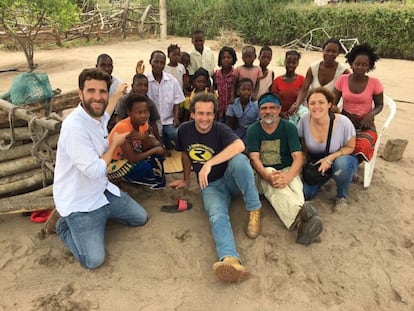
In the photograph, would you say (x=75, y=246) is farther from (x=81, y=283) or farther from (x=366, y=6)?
(x=366, y=6)

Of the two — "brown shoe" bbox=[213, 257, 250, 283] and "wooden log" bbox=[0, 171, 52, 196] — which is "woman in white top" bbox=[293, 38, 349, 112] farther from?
"wooden log" bbox=[0, 171, 52, 196]

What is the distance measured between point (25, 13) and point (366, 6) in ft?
40.7

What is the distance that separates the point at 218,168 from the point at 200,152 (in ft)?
0.69

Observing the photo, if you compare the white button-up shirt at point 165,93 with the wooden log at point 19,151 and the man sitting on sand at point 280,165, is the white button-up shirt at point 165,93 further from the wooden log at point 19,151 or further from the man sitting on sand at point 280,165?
the man sitting on sand at point 280,165

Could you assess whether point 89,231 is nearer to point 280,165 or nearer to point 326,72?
point 280,165

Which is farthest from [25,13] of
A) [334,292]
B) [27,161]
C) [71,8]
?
[334,292]

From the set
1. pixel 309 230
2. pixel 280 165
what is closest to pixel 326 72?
pixel 280 165

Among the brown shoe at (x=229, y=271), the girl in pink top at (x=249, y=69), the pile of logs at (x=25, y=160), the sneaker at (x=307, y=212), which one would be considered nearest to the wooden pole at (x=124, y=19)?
A: the girl in pink top at (x=249, y=69)

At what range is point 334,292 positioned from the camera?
2.48m

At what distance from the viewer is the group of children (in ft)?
11.5

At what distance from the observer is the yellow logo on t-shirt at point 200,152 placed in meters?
3.05

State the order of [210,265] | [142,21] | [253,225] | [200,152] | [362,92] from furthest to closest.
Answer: [142,21]
[362,92]
[200,152]
[253,225]
[210,265]

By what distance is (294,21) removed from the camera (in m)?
15.9

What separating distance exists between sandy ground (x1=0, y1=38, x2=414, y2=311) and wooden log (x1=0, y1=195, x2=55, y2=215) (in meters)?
0.19
